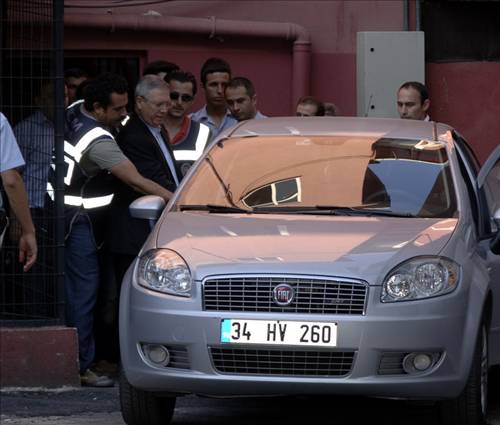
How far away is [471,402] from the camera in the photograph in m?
7.56

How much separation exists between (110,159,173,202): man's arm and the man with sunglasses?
2.52 feet

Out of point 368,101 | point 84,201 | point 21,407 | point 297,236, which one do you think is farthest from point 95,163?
point 368,101

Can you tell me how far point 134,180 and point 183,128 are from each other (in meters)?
1.22

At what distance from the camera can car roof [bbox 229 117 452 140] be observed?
876 centimetres

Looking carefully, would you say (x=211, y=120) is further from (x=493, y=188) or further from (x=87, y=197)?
(x=493, y=188)

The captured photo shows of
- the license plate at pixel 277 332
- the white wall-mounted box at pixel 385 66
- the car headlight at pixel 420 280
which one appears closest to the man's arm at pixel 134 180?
the license plate at pixel 277 332

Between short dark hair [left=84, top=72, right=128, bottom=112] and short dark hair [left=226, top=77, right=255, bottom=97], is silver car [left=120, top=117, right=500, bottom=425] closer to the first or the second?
short dark hair [left=84, top=72, right=128, bottom=112]

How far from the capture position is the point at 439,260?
7.41 meters

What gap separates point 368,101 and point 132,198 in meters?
3.77

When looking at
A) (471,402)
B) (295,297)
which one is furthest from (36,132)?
(471,402)

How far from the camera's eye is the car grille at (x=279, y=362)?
23.8 feet

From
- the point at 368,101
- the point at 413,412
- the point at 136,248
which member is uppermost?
the point at 368,101

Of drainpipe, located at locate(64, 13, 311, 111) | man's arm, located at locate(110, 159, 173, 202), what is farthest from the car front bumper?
drainpipe, located at locate(64, 13, 311, 111)

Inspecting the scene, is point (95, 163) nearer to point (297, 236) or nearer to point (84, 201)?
point (84, 201)
